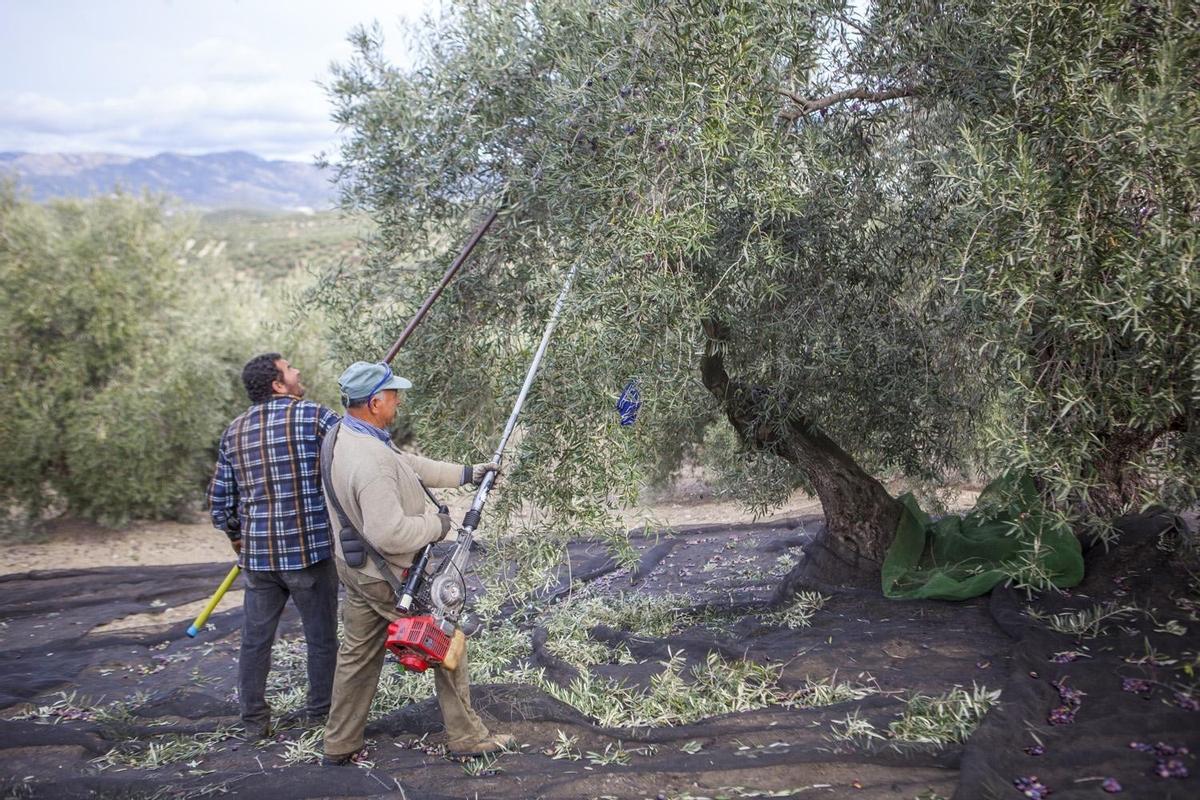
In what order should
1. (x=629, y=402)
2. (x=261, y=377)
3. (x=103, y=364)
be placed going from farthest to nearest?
(x=103, y=364), (x=261, y=377), (x=629, y=402)

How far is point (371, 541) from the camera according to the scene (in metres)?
4.41

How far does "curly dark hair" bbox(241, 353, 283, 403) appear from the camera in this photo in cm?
534

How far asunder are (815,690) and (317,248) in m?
46.5

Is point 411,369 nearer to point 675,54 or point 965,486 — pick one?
point 675,54

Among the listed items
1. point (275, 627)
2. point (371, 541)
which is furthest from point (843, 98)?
point (275, 627)

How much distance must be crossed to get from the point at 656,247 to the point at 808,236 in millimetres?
1833

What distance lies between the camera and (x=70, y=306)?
41.0 ft

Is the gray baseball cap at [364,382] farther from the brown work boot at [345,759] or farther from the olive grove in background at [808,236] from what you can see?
the brown work boot at [345,759]

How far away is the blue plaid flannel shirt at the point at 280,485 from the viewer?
5.21 metres

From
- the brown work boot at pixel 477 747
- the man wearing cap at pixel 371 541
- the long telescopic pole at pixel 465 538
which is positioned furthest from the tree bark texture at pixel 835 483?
the brown work boot at pixel 477 747

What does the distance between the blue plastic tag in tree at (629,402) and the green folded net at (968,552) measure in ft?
6.69

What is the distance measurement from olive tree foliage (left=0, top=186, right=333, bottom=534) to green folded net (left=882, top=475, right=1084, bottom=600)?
33.5 feet

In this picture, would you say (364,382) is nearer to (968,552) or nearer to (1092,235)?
(1092,235)

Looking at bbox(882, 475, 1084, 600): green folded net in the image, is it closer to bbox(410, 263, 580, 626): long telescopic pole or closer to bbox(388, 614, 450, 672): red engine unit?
bbox(410, 263, 580, 626): long telescopic pole
